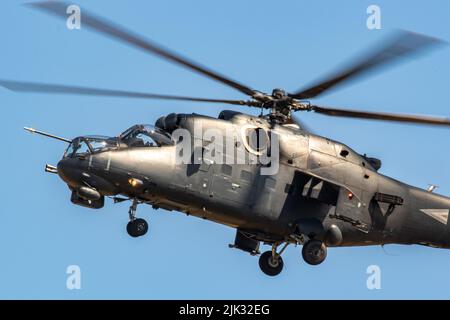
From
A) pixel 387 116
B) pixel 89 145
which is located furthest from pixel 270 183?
pixel 89 145

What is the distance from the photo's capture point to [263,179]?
2675cm

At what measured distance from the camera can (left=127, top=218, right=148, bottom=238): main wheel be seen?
25109 mm

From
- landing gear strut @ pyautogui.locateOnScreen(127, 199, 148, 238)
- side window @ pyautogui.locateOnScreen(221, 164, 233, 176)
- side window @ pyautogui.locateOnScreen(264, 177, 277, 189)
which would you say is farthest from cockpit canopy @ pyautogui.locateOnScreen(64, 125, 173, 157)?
side window @ pyautogui.locateOnScreen(264, 177, 277, 189)

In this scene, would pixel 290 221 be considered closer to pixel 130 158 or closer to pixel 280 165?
pixel 280 165

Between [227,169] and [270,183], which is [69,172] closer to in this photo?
[227,169]

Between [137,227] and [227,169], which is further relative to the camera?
[227,169]

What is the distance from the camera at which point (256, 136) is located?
2678 centimetres

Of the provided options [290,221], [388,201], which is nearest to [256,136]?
[290,221]

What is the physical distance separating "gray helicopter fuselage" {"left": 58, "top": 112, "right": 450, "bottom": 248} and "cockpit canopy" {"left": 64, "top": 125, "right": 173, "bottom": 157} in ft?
0.66

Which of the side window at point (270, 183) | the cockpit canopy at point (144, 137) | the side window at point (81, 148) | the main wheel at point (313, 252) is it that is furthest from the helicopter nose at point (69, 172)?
the main wheel at point (313, 252)

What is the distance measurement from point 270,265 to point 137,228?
5525 millimetres

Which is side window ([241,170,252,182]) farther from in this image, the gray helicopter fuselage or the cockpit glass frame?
the cockpit glass frame

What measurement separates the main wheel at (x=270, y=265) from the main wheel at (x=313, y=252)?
6.29 ft
